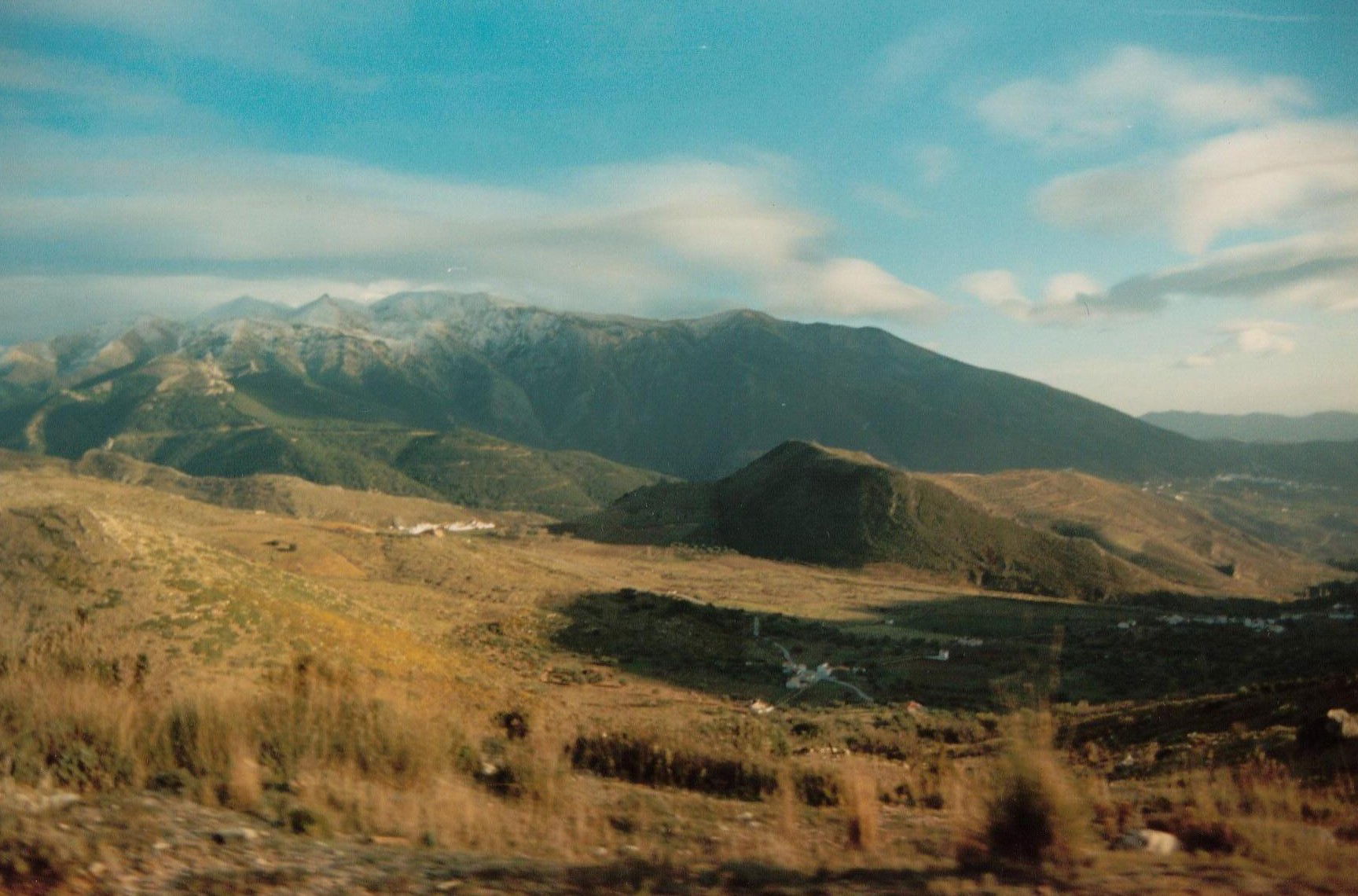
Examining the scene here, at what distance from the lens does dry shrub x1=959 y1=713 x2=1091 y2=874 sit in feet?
20.0

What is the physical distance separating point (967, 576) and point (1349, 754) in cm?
7092

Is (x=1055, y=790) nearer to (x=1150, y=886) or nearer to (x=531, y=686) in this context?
(x=1150, y=886)

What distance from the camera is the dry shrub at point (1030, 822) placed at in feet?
20.0

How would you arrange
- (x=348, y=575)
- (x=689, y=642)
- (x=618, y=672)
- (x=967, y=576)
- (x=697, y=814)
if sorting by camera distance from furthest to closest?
(x=967, y=576) < (x=348, y=575) < (x=689, y=642) < (x=618, y=672) < (x=697, y=814)

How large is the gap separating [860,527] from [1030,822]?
270ft

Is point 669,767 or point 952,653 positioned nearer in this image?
point 669,767

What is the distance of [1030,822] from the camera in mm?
6328

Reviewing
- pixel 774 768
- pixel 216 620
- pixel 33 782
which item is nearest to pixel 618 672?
pixel 216 620

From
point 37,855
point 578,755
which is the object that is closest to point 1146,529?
point 578,755

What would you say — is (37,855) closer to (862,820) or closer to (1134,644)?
(862,820)

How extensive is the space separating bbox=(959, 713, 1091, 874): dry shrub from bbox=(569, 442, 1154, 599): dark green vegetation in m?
72.7

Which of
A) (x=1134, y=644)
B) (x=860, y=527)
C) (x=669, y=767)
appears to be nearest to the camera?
(x=669, y=767)

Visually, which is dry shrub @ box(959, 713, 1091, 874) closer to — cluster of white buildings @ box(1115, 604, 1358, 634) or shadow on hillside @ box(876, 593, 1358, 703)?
shadow on hillside @ box(876, 593, 1358, 703)

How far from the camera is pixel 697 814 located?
25.6 ft
